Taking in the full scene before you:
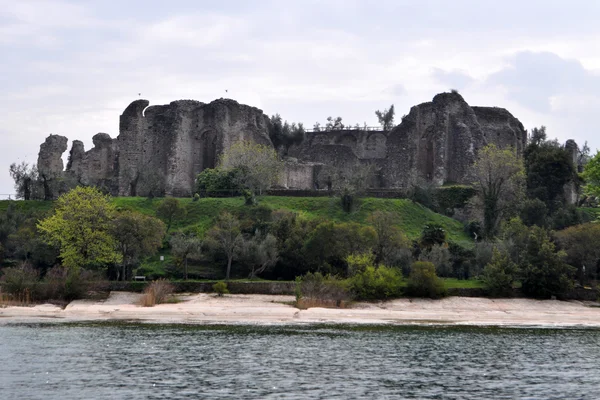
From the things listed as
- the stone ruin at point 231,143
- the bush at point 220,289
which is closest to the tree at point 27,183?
the stone ruin at point 231,143

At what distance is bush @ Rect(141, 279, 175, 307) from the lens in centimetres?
4934

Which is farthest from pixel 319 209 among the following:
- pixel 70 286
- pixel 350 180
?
pixel 70 286

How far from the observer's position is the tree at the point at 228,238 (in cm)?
5422

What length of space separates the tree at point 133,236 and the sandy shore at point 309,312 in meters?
3.10

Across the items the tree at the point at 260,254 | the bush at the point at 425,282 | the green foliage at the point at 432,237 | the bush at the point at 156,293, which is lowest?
the bush at the point at 156,293

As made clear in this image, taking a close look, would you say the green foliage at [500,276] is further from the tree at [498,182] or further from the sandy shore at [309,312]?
the tree at [498,182]

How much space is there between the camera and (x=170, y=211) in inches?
2474

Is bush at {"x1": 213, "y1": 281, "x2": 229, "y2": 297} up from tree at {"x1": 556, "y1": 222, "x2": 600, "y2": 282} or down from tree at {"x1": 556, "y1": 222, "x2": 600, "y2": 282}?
down

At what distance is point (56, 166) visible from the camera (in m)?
83.1

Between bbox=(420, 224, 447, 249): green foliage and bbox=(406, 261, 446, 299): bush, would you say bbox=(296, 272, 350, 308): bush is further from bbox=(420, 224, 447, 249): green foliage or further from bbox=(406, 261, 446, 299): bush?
bbox=(420, 224, 447, 249): green foliage

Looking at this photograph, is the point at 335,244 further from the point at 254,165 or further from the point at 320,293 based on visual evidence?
the point at 254,165

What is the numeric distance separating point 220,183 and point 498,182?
66.8 feet

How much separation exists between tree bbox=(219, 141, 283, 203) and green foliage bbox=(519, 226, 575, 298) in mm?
21823

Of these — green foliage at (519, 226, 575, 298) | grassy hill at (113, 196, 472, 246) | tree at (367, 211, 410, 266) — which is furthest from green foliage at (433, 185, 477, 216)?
green foliage at (519, 226, 575, 298)
